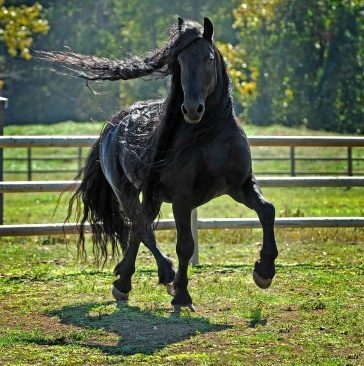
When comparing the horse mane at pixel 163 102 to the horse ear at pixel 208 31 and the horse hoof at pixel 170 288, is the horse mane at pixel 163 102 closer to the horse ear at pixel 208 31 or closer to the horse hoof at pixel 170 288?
the horse ear at pixel 208 31

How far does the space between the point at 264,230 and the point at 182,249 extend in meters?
0.65

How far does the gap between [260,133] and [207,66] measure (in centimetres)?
2524

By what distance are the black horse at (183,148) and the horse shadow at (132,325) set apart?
0.36 metres

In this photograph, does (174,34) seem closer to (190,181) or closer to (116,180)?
(190,181)

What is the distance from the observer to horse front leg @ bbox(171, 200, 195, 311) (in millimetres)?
8336

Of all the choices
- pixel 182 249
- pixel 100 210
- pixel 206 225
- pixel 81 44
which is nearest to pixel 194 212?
pixel 206 225

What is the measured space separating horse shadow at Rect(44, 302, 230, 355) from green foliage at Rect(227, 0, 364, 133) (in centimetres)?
3071

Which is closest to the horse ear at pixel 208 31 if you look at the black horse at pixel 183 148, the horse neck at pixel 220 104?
the black horse at pixel 183 148

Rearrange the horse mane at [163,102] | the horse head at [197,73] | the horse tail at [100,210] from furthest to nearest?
the horse tail at [100,210], the horse mane at [163,102], the horse head at [197,73]

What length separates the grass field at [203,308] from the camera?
665 cm

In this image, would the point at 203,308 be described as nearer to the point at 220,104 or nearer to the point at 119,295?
the point at 119,295

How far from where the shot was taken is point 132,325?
307 inches

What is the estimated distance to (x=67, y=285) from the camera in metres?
9.87

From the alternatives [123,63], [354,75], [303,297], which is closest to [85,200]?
[123,63]
